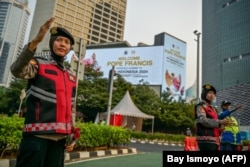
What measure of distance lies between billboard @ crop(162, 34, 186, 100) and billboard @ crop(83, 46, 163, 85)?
5.49 ft

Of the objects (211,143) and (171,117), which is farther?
(171,117)

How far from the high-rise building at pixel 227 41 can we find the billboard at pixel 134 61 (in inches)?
1268

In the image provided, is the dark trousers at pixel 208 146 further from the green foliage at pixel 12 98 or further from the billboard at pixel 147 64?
the billboard at pixel 147 64

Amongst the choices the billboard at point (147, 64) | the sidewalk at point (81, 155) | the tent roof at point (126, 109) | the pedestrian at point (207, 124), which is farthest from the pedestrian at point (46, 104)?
the billboard at point (147, 64)

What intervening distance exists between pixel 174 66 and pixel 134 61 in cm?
775

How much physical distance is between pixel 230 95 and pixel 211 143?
70385mm

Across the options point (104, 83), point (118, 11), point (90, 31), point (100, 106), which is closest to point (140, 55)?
point (104, 83)

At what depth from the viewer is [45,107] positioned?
210 cm

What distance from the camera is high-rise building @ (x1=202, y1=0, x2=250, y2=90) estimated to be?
221 feet

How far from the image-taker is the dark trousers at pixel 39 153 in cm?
197

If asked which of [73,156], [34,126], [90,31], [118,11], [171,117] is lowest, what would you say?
[73,156]

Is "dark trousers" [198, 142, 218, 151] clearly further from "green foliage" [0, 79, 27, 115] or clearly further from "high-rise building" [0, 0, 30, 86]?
"high-rise building" [0, 0, 30, 86]

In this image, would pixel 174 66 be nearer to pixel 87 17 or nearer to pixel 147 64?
pixel 147 64

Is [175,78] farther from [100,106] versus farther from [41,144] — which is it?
[41,144]
